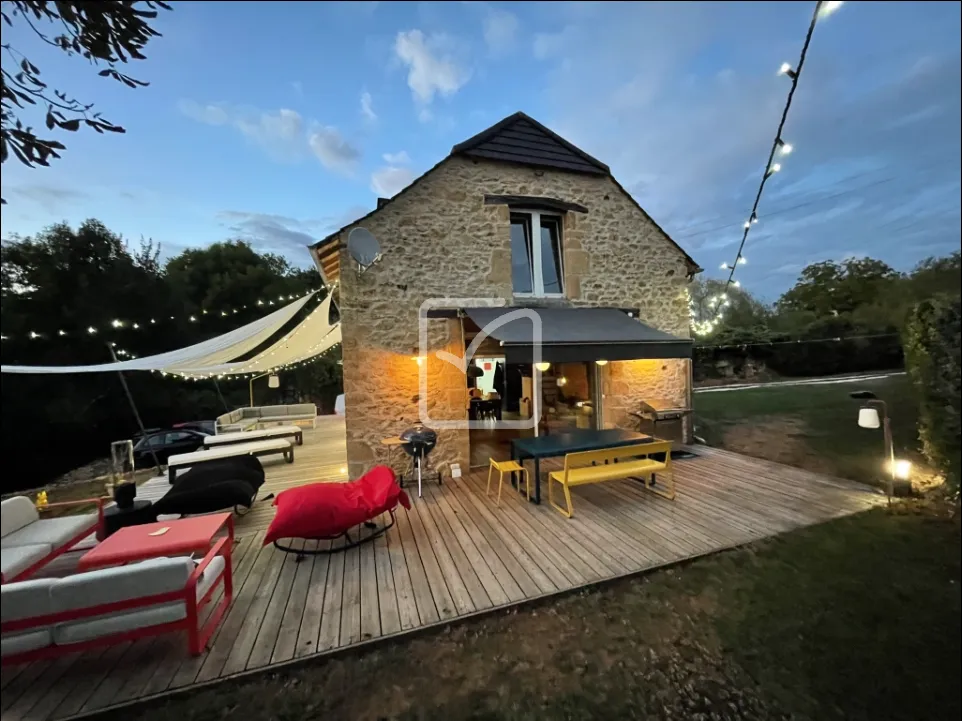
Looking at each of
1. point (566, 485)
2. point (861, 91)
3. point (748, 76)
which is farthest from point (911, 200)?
point (566, 485)

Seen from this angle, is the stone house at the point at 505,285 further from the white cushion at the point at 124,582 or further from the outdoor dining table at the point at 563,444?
the white cushion at the point at 124,582

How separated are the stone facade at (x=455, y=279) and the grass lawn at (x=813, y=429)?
263 cm

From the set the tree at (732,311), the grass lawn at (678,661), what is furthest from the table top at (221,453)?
the tree at (732,311)

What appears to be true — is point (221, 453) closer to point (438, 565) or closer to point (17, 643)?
point (438, 565)

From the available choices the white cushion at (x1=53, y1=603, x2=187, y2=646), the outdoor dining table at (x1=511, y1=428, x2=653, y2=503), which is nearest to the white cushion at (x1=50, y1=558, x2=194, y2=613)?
the white cushion at (x1=53, y1=603, x2=187, y2=646)

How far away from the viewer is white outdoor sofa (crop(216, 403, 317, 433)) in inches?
408

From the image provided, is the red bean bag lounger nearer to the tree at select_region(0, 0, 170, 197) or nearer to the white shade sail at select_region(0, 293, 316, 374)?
the white shade sail at select_region(0, 293, 316, 374)

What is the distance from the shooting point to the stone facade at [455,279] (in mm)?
6652

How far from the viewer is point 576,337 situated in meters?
6.01

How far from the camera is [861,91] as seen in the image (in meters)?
2.37

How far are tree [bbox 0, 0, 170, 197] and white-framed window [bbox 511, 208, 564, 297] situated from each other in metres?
6.26

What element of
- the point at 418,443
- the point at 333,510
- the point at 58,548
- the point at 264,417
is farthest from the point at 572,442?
the point at 264,417

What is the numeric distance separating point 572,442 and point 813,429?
7.78m

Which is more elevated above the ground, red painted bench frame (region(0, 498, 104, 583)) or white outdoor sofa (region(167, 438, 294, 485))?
red painted bench frame (region(0, 498, 104, 583))
